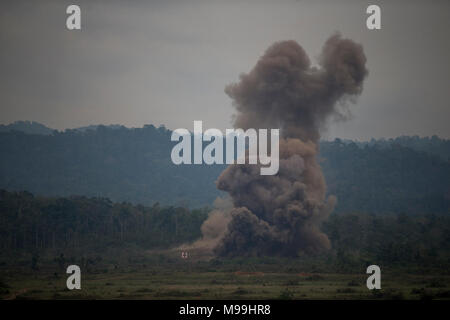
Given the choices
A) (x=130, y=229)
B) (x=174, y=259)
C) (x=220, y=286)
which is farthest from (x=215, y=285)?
(x=130, y=229)

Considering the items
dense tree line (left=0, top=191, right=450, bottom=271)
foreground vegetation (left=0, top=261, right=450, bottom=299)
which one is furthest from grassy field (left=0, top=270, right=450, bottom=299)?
dense tree line (left=0, top=191, right=450, bottom=271)

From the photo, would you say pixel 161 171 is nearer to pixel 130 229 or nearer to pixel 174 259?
pixel 130 229

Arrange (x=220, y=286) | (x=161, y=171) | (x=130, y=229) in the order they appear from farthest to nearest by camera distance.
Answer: (x=161, y=171) < (x=130, y=229) < (x=220, y=286)

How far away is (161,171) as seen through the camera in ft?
539

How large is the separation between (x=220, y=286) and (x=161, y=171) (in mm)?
112777

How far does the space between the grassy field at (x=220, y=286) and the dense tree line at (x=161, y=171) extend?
64.7 meters

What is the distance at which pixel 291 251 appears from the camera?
6925 centimetres

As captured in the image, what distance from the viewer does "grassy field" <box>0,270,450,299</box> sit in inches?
1909

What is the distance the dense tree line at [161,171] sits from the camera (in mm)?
129625

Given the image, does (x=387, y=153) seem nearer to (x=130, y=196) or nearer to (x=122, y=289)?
(x=130, y=196)

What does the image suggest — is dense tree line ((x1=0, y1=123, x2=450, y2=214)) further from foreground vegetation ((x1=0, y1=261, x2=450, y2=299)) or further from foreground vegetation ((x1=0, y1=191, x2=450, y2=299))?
foreground vegetation ((x1=0, y1=261, x2=450, y2=299))

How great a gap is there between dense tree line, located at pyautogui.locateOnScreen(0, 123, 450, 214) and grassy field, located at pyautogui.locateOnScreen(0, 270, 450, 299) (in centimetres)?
6469

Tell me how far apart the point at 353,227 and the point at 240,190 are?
71.1 ft
